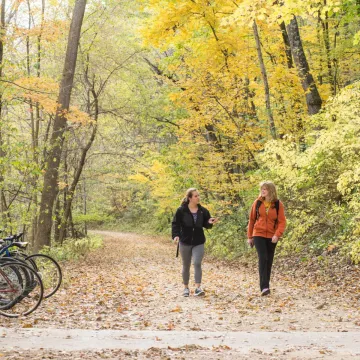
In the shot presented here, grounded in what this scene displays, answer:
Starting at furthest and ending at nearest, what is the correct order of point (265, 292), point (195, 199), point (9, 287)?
point (195, 199), point (265, 292), point (9, 287)

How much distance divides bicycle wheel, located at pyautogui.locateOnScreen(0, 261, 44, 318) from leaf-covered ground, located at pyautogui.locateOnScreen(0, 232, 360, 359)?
17 cm

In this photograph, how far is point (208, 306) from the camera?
7809 millimetres

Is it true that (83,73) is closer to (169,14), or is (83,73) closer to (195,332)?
(169,14)

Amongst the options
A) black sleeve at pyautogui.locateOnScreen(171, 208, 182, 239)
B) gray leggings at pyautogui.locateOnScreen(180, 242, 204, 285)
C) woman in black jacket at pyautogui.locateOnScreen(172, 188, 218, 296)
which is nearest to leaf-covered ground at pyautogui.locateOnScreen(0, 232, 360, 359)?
gray leggings at pyautogui.locateOnScreen(180, 242, 204, 285)

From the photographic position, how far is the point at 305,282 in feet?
33.7

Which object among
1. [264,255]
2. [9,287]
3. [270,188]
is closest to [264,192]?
[270,188]

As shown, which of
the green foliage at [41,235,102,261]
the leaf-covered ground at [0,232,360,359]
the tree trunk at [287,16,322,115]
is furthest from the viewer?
the green foliage at [41,235,102,261]

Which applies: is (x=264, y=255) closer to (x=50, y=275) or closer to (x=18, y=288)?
(x=50, y=275)

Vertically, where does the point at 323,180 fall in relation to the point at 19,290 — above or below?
above

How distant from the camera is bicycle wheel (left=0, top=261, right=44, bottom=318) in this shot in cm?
707

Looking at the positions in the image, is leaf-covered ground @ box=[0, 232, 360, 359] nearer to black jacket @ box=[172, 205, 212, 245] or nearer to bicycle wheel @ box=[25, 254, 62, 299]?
bicycle wheel @ box=[25, 254, 62, 299]

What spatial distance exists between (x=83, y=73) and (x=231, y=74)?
21.8 ft

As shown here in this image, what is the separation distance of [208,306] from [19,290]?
9.37 ft

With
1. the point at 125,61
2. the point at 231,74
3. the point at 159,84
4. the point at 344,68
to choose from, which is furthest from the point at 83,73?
the point at 344,68
